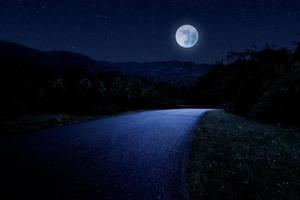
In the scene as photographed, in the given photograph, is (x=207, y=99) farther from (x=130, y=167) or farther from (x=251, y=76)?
(x=130, y=167)

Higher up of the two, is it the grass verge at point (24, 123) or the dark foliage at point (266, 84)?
the dark foliage at point (266, 84)

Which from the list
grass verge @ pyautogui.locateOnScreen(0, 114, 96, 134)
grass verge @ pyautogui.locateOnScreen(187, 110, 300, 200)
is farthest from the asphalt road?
grass verge @ pyautogui.locateOnScreen(0, 114, 96, 134)

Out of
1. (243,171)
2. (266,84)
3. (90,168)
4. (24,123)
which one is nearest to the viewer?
(243,171)

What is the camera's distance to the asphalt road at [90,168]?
4.00m

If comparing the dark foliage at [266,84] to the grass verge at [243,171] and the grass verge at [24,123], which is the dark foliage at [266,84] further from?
the grass verge at [24,123]

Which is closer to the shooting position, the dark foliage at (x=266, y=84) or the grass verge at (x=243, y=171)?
the grass verge at (x=243, y=171)

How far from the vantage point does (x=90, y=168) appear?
17.2 feet

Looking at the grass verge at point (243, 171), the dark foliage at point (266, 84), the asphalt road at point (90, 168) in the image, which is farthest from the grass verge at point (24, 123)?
the dark foliage at point (266, 84)

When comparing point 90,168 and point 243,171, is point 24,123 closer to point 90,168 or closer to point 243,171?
point 90,168

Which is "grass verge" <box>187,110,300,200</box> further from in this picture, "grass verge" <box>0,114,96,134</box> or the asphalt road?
"grass verge" <box>0,114,96,134</box>

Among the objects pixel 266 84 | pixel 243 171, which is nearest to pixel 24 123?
pixel 243 171

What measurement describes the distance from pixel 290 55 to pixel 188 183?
24.8 m

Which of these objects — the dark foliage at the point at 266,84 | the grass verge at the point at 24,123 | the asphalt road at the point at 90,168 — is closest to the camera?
the asphalt road at the point at 90,168

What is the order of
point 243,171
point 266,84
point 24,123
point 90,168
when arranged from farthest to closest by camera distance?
1. point 266,84
2. point 24,123
3. point 90,168
4. point 243,171
